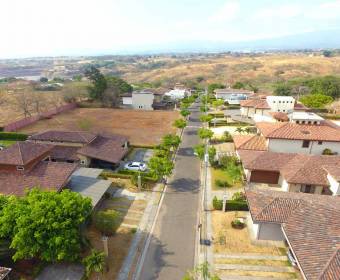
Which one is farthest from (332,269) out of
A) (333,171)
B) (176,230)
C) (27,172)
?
(27,172)

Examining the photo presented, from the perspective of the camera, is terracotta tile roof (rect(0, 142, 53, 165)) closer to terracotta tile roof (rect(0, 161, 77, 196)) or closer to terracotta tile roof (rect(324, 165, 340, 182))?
terracotta tile roof (rect(0, 161, 77, 196))

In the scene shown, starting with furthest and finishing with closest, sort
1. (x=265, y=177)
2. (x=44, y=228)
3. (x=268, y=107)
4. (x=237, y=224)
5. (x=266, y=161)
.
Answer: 1. (x=268, y=107)
2. (x=265, y=177)
3. (x=266, y=161)
4. (x=237, y=224)
5. (x=44, y=228)

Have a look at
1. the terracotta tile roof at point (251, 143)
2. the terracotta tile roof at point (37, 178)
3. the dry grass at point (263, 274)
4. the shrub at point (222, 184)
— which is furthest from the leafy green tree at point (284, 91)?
the terracotta tile roof at point (37, 178)

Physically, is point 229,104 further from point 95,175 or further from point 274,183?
point 95,175

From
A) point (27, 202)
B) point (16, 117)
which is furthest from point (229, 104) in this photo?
point (27, 202)

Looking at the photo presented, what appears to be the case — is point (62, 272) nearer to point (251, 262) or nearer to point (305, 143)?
point (251, 262)

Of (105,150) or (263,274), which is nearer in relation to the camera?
(263,274)

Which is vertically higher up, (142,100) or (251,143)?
(251,143)

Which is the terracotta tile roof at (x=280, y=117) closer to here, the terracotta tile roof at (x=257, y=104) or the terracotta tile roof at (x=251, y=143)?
the terracotta tile roof at (x=257, y=104)
